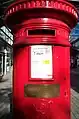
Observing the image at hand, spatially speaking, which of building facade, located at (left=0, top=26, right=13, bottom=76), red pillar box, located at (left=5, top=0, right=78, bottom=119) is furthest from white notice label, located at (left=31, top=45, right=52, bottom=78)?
building facade, located at (left=0, top=26, right=13, bottom=76)

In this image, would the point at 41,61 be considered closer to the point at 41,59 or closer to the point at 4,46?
the point at 41,59

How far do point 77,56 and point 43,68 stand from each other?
53.2 m

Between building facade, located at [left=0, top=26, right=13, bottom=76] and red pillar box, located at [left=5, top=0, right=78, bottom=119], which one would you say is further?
building facade, located at [left=0, top=26, right=13, bottom=76]

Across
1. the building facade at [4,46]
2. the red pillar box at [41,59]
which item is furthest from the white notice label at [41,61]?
the building facade at [4,46]

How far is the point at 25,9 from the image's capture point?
3.40 metres

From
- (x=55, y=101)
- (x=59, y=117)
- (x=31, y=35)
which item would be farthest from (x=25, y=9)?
(x=59, y=117)

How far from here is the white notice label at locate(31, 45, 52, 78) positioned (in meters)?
3.46

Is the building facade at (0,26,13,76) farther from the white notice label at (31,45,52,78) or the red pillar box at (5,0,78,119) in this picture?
the white notice label at (31,45,52,78)

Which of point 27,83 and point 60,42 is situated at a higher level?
point 60,42

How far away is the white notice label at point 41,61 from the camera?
3455mm

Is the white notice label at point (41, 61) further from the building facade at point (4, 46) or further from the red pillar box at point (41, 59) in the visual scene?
the building facade at point (4, 46)

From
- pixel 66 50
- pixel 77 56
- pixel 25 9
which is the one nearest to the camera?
pixel 25 9

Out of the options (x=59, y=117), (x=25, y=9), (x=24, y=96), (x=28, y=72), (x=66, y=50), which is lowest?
(x=59, y=117)

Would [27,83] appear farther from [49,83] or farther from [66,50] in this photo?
[66,50]
